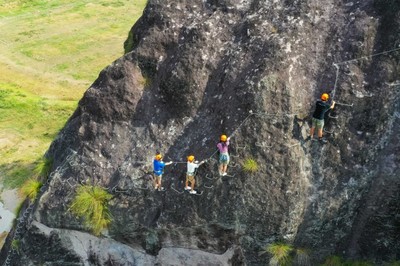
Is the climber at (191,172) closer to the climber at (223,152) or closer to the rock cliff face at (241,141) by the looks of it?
the rock cliff face at (241,141)

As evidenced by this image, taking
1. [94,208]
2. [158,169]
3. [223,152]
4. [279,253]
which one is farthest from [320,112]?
[94,208]

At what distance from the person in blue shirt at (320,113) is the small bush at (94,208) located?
719 centimetres

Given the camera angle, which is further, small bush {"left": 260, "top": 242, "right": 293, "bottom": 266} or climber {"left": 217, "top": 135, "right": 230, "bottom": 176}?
small bush {"left": 260, "top": 242, "right": 293, "bottom": 266}

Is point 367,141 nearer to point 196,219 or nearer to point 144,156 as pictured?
point 196,219

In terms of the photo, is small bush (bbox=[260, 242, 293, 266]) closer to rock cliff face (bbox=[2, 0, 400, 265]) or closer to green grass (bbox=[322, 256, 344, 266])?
rock cliff face (bbox=[2, 0, 400, 265])

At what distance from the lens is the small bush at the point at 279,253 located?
14.0m

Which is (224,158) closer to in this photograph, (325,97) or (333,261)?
(325,97)

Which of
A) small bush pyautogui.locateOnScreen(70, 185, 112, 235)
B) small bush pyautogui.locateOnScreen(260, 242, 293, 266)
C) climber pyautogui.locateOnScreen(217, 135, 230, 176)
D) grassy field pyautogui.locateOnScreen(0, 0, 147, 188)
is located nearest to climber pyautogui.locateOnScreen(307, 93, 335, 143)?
climber pyautogui.locateOnScreen(217, 135, 230, 176)

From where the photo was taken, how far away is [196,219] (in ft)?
47.5

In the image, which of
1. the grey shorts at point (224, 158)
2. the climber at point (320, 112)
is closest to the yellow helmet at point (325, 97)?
the climber at point (320, 112)

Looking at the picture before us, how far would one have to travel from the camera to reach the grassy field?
1214 inches

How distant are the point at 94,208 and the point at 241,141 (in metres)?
5.57

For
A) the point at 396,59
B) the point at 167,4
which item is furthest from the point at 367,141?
the point at 167,4

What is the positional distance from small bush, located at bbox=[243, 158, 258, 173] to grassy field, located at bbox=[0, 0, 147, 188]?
1764cm
